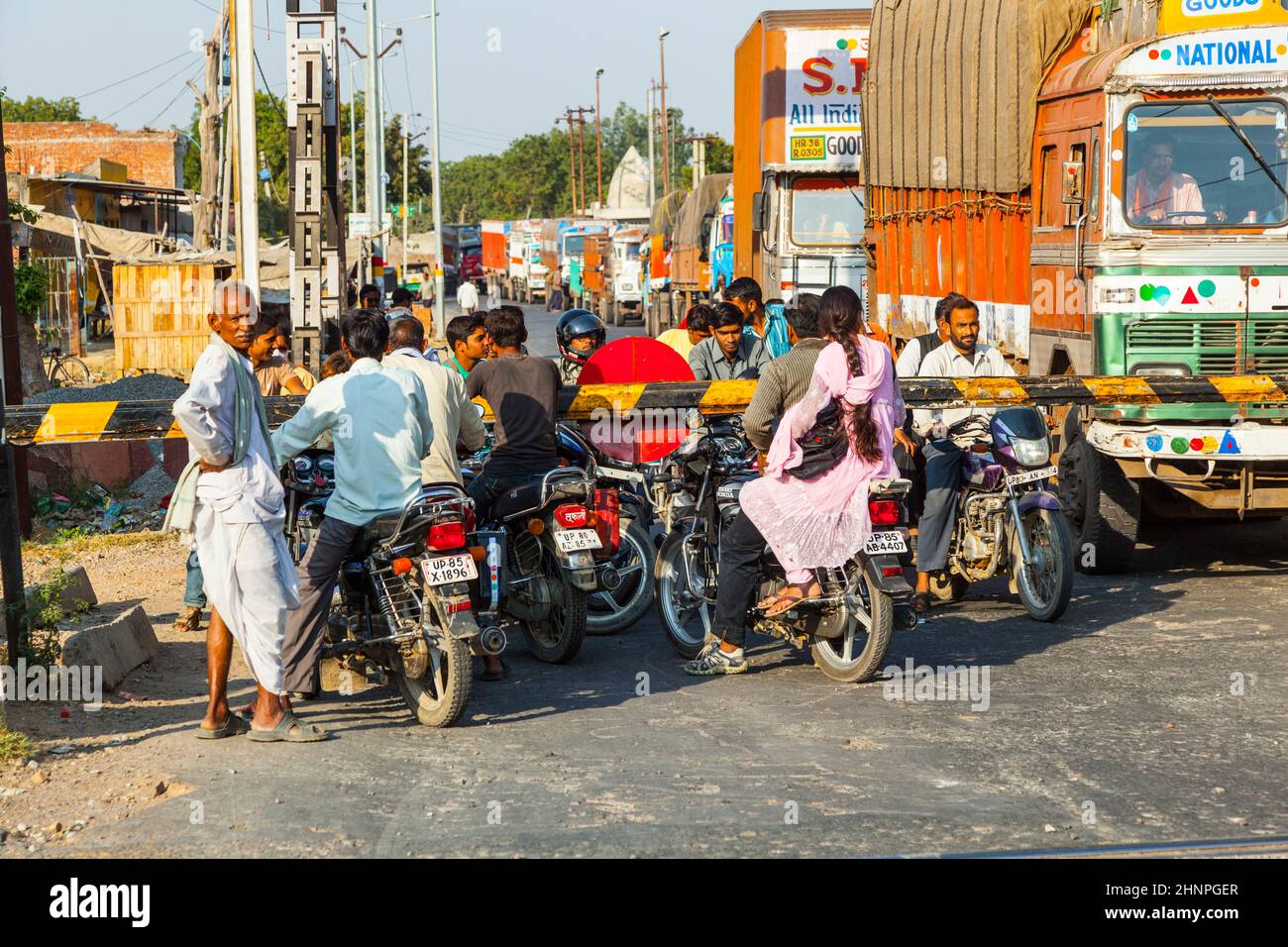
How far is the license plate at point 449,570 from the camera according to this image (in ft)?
21.2

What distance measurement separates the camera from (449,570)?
6.50m

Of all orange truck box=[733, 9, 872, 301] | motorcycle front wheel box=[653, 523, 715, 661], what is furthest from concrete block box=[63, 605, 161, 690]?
orange truck box=[733, 9, 872, 301]

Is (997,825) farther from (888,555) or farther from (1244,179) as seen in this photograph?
(1244,179)

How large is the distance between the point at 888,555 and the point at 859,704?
26.0 inches

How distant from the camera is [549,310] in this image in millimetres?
61750

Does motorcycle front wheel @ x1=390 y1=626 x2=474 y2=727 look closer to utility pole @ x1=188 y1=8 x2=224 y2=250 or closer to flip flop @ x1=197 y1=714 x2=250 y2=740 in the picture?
flip flop @ x1=197 y1=714 x2=250 y2=740

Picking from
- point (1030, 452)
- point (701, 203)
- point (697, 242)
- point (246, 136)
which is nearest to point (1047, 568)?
point (1030, 452)

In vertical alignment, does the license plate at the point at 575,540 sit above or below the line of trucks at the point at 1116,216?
below

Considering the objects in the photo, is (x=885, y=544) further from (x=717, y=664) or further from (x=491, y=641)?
(x=491, y=641)

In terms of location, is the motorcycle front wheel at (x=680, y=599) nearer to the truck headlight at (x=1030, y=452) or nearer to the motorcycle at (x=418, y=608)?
the motorcycle at (x=418, y=608)

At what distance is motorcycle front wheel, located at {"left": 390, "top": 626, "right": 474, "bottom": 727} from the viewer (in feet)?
21.0

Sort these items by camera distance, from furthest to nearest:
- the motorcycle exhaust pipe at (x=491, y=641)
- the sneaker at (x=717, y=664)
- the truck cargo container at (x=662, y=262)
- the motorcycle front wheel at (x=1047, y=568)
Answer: the truck cargo container at (x=662, y=262)
the motorcycle front wheel at (x=1047, y=568)
the sneaker at (x=717, y=664)
the motorcycle exhaust pipe at (x=491, y=641)

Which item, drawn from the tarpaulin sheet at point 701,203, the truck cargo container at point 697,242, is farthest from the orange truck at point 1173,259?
the tarpaulin sheet at point 701,203

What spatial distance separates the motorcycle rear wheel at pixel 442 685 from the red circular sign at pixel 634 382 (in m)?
2.47
